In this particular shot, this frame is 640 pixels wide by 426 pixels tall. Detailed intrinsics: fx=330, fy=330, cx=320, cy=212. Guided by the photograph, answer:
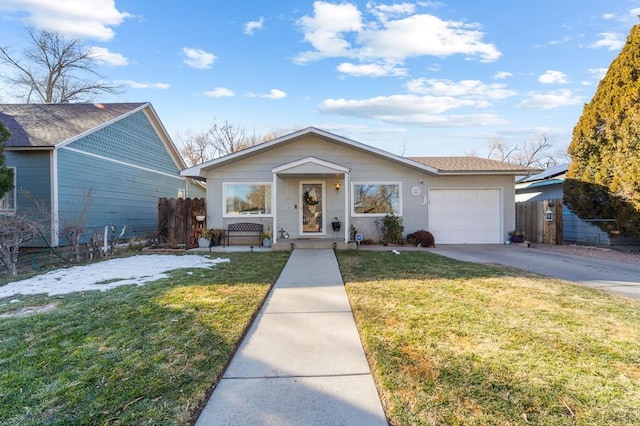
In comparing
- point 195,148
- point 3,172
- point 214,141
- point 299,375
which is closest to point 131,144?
point 3,172

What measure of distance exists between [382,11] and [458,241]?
836 centimetres

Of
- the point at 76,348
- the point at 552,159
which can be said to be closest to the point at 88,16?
the point at 76,348

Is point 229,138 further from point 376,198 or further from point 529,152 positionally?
point 529,152

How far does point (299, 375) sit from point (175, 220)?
32.2 feet

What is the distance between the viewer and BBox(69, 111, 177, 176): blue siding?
12.0 metres

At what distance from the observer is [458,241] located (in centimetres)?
1192

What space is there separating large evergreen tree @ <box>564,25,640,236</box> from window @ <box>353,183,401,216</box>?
220 inches

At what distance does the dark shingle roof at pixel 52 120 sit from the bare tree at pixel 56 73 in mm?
12719

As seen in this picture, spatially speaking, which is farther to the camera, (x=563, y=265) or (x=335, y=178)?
(x=335, y=178)

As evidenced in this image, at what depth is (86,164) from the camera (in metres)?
11.5

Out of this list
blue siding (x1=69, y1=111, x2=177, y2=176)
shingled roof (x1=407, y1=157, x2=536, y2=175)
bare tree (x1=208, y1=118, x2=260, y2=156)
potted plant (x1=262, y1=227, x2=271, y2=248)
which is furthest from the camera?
bare tree (x1=208, y1=118, x2=260, y2=156)

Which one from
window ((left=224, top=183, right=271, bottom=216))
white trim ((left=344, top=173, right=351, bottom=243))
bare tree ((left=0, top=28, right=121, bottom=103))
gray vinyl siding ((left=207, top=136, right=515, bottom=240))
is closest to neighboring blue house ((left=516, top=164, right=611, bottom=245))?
gray vinyl siding ((left=207, top=136, right=515, bottom=240))

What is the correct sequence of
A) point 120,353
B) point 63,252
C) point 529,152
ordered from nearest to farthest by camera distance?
point 120,353
point 63,252
point 529,152

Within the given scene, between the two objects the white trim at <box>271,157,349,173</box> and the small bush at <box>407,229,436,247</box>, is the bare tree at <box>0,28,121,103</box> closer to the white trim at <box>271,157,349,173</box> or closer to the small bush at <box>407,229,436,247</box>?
the white trim at <box>271,157,349,173</box>
